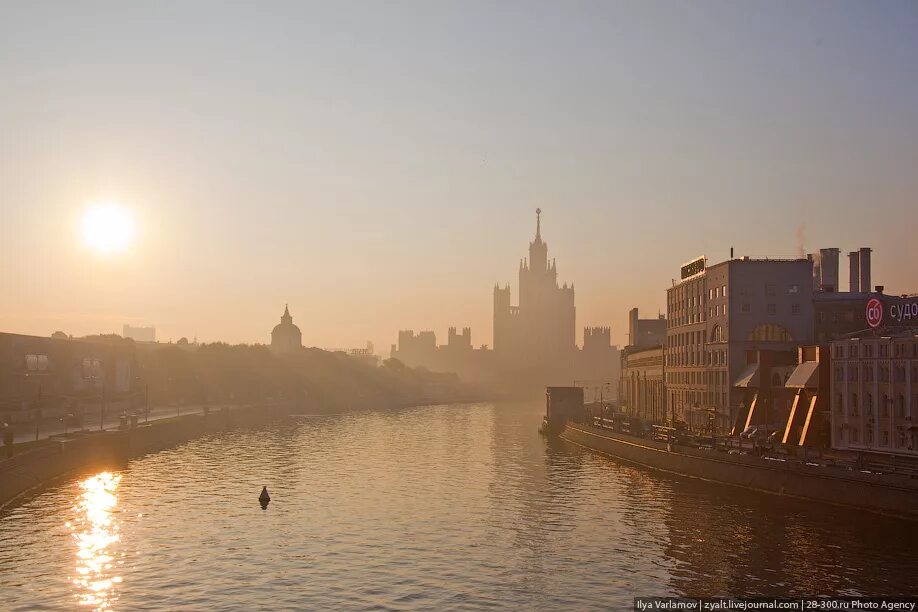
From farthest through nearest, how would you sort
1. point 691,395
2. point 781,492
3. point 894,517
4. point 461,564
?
point 691,395 → point 781,492 → point 894,517 → point 461,564

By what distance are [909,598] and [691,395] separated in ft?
287

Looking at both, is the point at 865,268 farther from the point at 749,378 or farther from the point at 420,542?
the point at 420,542

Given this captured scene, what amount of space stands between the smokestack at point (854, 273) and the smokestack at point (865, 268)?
65 cm

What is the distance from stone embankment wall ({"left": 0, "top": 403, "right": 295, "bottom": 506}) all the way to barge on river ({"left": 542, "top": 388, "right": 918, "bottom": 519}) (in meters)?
62.4

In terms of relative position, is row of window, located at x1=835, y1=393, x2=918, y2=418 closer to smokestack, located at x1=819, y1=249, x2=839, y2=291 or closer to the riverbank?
smokestack, located at x1=819, y1=249, x2=839, y2=291

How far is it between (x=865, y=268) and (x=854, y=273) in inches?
75.6

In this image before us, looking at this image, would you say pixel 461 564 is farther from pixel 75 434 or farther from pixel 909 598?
pixel 75 434

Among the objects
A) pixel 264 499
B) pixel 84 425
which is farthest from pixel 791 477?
pixel 84 425

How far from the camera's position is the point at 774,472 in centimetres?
7838

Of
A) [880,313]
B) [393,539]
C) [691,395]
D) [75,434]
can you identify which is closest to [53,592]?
[393,539]

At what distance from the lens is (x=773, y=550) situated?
56.9m

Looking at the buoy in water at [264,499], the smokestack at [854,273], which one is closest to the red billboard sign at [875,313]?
the smokestack at [854,273]

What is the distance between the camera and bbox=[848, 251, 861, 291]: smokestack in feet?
429

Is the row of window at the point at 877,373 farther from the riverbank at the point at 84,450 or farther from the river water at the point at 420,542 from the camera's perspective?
the riverbank at the point at 84,450
